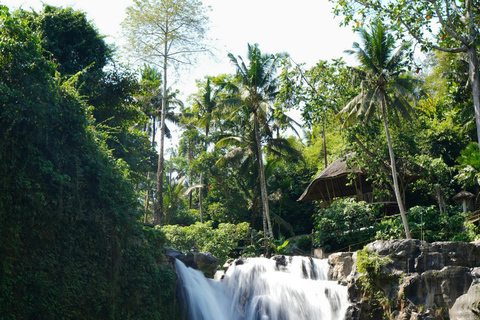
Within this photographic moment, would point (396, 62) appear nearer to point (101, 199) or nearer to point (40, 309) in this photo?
point (101, 199)

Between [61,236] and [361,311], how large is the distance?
8.82 meters

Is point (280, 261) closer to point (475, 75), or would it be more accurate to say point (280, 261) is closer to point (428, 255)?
point (428, 255)

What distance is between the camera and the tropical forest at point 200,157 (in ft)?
34.2

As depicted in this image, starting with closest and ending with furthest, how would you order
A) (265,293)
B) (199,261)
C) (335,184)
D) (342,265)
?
1. (265,293)
2. (342,265)
3. (199,261)
4. (335,184)

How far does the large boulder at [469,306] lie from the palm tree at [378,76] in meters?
7.49

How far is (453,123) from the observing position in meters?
23.6

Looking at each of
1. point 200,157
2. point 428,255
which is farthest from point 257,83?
point 428,255

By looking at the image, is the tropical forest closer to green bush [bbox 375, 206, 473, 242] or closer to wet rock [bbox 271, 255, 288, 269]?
green bush [bbox 375, 206, 473, 242]

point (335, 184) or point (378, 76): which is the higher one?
point (378, 76)

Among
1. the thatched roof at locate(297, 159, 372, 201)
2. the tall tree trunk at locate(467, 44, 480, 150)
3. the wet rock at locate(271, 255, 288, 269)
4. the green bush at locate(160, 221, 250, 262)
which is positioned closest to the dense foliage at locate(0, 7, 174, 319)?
the wet rock at locate(271, 255, 288, 269)

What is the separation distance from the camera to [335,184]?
24.7m

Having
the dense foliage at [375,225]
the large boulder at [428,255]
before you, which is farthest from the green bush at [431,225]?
the large boulder at [428,255]

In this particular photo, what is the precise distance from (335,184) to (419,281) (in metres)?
11.8

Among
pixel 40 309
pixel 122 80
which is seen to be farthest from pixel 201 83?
pixel 40 309
